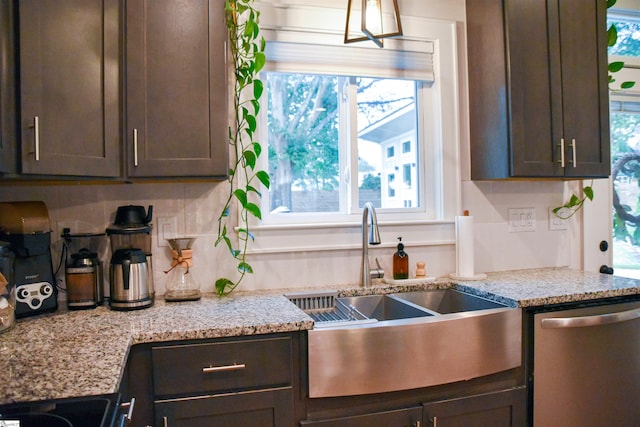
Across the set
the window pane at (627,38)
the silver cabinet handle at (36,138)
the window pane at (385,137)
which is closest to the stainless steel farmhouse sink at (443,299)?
the window pane at (385,137)

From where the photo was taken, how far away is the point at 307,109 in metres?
2.29

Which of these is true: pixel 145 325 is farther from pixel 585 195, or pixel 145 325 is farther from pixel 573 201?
pixel 585 195

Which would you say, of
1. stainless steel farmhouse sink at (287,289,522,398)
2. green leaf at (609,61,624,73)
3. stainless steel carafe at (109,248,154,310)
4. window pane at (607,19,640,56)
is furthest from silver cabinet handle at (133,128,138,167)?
window pane at (607,19,640,56)

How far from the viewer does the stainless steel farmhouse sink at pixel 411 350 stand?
1.50 meters

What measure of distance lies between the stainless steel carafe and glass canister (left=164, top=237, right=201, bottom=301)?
0.51ft

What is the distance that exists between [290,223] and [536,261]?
4.71ft

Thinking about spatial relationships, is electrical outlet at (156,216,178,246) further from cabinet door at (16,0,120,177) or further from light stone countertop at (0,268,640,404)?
cabinet door at (16,0,120,177)

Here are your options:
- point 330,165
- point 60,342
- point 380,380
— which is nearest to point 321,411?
point 380,380

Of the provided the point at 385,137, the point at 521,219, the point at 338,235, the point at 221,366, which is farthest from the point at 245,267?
the point at 521,219

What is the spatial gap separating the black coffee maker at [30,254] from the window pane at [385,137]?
142 centimetres

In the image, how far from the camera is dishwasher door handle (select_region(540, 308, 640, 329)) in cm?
178

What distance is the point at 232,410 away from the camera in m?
1.42

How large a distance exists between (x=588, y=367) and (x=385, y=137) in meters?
1.41

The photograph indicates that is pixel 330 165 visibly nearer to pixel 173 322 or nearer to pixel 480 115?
pixel 480 115
